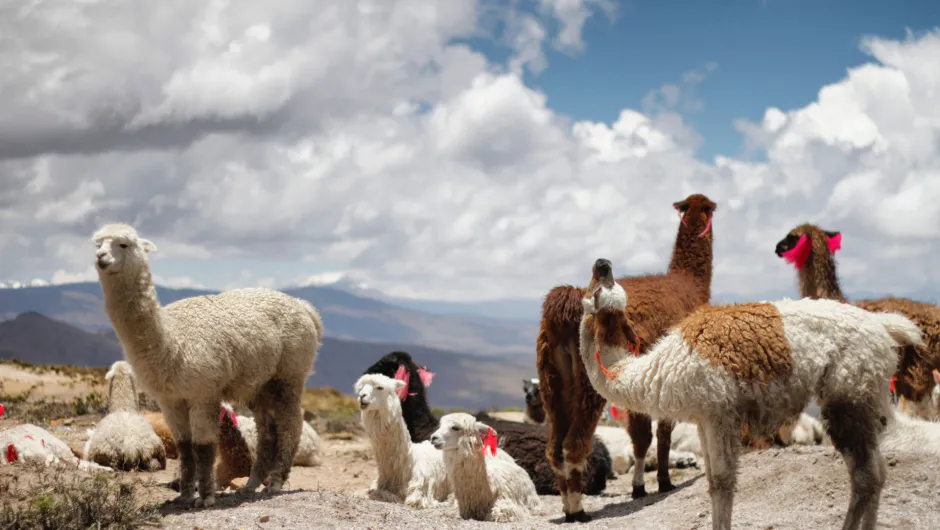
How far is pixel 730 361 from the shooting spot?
6.46 metres

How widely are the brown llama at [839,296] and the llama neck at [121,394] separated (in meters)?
9.39

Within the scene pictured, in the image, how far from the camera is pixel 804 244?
10562 millimetres

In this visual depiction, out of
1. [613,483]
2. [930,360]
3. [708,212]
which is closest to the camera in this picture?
[930,360]

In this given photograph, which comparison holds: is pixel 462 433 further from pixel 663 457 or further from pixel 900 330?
pixel 900 330

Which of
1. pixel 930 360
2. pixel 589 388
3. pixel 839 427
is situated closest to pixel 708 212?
pixel 930 360

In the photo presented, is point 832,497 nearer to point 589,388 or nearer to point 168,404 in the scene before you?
point 589,388

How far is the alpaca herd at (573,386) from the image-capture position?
6.58 m

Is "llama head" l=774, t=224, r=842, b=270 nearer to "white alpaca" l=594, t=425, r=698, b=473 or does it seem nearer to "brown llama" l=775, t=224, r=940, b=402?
"brown llama" l=775, t=224, r=940, b=402

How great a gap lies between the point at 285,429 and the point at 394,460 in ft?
4.80

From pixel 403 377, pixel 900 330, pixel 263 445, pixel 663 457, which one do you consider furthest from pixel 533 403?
pixel 900 330

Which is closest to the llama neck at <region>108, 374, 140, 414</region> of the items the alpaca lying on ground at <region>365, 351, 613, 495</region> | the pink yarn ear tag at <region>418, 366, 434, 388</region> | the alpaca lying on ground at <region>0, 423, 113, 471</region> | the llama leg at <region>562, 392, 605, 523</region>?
the alpaca lying on ground at <region>0, 423, 113, 471</region>

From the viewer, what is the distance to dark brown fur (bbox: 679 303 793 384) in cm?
645

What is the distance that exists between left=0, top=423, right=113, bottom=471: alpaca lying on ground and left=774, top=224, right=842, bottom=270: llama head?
29.3 ft

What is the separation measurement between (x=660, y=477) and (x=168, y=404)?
5837 millimetres
